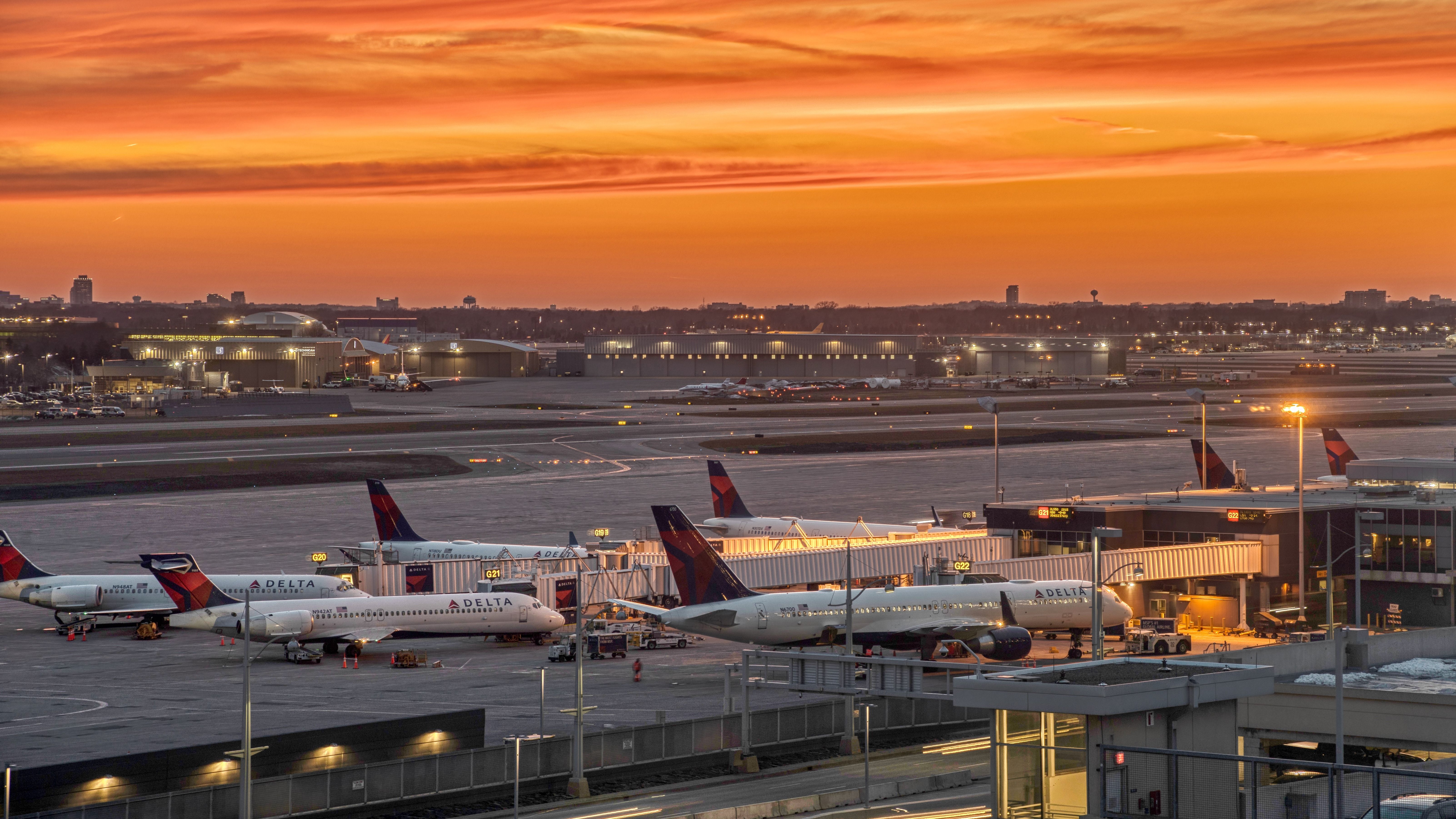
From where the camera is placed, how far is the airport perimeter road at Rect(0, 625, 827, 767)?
48.2 metres

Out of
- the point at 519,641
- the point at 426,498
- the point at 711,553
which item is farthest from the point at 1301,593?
the point at 426,498

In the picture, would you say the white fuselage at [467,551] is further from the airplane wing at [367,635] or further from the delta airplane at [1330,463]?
the delta airplane at [1330,463]

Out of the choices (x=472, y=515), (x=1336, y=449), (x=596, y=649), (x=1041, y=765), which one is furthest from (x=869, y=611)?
(x=1336, y=449)

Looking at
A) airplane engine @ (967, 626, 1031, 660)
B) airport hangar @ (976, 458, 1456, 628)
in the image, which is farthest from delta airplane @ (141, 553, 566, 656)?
airport hangar @ (976, 458, 1456, 628)

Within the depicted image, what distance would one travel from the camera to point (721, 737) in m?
45.8

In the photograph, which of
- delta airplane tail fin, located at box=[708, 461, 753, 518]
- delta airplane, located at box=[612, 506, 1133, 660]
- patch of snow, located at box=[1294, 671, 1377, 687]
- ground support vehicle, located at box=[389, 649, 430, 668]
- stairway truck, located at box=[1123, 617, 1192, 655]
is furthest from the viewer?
delta airplane tail fin, located at box=[708, 461, 753, 518]

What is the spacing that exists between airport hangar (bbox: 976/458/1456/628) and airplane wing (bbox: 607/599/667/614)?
1702 cm

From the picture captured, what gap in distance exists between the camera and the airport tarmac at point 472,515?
52.4 meters

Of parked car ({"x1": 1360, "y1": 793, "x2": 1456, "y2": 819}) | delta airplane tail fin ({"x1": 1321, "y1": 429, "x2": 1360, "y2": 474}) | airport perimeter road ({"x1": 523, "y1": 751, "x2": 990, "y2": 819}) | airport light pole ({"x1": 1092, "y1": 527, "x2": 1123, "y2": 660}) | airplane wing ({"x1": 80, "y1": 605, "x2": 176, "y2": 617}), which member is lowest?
airport perimeter road ({"x1": 523, "y1": 751, "x2": 990, "y2": 819})

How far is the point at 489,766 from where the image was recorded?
42438 millimetres

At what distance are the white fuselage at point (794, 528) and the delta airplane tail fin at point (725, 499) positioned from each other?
48 centimetres

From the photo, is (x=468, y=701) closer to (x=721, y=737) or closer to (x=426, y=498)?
(x=721, y=737)

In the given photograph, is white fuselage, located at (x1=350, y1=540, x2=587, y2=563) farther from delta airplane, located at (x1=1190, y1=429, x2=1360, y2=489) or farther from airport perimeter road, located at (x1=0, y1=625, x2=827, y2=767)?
delta airplane, located at (x1=1190, y1=429, x2=1360, y2=489)

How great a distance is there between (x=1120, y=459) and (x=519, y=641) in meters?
81.9
